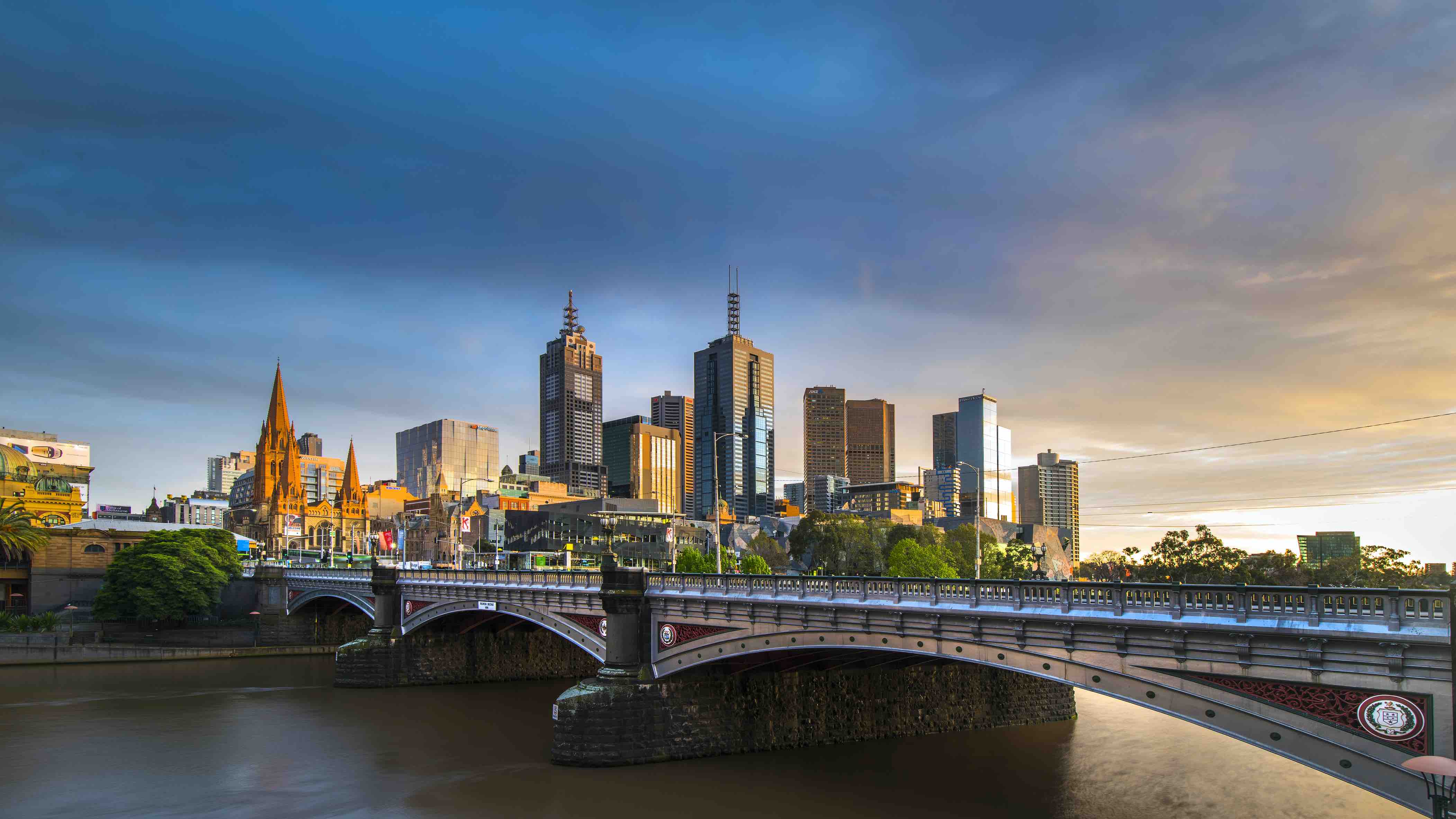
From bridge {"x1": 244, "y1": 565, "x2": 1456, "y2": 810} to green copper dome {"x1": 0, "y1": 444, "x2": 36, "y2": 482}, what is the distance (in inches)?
3968

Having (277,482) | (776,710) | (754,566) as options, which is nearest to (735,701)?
(776,710)

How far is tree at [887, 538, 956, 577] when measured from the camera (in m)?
103

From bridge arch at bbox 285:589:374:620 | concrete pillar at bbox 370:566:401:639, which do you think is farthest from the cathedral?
concrete pillar at bbox 370:566:401:639

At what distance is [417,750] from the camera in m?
47.3

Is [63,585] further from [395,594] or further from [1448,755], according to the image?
[1448,755]

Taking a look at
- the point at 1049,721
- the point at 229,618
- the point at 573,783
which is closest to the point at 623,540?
the point at 229,618

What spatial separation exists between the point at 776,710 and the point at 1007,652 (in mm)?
17348

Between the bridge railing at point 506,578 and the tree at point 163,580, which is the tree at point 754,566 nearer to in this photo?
the bridge railing at point 506,578

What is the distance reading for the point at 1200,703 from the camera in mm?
25359

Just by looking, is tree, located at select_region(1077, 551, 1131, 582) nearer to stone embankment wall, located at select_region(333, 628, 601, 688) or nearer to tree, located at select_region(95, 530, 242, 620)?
stone embankment wall, located at select_region(333, 628, 601, 688)

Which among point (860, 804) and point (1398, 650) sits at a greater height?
point (1398, 650)

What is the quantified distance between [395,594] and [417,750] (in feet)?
79.8

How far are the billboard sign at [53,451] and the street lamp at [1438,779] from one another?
189485mm

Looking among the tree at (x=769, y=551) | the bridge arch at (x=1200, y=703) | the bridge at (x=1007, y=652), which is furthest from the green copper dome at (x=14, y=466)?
the bridge arch at (x=1200, y=703)
